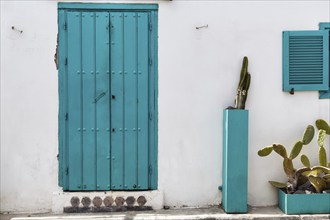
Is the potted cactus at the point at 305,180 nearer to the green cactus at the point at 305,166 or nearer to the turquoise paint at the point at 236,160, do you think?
the green cactus at the point at 305,166

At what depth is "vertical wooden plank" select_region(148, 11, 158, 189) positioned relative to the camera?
5477mm

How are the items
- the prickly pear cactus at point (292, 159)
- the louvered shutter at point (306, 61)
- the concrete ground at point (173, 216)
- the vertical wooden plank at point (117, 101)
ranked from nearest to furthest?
the concrete ground at point (173, 216)
the prickly pear cactus at point (292, 159)
the vertical wooden plank at point (117, 101)
the louvered shutter at point (306, 61)

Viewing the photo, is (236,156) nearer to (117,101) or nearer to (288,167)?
(288,167)

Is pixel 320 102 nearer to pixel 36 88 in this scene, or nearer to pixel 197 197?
pixel 197 197

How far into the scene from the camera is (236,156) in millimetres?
5297

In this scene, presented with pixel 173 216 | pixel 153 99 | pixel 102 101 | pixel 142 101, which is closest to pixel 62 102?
pixel 102 101

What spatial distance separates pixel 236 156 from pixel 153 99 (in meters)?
1.28

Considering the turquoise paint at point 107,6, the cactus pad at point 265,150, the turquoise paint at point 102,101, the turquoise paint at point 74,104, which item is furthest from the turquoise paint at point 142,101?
the cactus pad at point 265,150

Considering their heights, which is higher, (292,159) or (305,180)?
(292,159)

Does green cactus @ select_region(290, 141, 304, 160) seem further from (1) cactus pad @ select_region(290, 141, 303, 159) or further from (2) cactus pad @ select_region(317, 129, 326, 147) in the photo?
(2) cactus pad @ select_region(317, 129, 326, 147)

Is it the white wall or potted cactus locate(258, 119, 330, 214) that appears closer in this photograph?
potted cactus locate(258, 119, 330, 214)

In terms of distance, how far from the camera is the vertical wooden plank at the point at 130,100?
5.44 m

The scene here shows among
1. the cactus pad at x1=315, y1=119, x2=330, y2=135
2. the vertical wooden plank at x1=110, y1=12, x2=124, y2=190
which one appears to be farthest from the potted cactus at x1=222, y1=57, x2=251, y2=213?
the vertical wooden plank at x1=110, y1=12, x2=124, y2=190

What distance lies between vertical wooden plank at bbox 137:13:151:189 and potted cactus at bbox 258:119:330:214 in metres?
1.47
